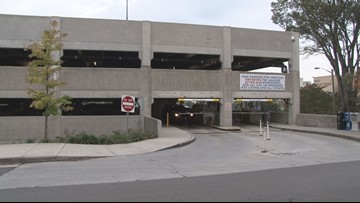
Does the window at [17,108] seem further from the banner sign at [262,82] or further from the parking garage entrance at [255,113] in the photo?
the parking garage entrance at [255,113]

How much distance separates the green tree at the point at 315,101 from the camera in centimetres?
5889

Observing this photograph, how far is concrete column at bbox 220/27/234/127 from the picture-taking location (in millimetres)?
29969

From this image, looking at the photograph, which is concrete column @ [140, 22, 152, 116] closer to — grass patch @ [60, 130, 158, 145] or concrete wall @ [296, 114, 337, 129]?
grass patch @ [60, 130, 158, 145]

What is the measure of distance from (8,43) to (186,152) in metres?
16.3

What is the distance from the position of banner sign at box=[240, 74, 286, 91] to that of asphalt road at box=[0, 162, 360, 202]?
20556mm

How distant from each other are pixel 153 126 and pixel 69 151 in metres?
8.08

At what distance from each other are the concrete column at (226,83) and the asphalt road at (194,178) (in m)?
13.8

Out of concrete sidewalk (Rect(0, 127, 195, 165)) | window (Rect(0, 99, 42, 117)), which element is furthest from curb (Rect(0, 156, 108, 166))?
window (Rect(0, 99, 42, 117))

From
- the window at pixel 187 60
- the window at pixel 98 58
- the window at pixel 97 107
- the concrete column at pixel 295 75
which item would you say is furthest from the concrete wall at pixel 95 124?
the concrete column at pixel 295 75

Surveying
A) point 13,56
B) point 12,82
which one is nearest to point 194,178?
point 12,82

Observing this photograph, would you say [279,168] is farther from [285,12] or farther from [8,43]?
[285,12]

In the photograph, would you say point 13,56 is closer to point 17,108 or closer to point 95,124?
point 17,108

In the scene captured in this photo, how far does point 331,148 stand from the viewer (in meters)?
17.8

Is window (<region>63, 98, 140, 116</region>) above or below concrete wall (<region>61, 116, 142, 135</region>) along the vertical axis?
above
